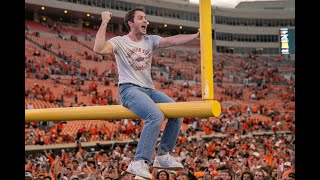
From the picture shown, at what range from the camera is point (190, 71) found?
35.2m

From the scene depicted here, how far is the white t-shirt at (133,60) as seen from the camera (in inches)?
154

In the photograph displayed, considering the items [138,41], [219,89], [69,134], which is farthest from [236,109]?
[138,41]

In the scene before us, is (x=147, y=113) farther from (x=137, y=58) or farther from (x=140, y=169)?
(x=137, y=58)

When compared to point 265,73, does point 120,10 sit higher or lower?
Result: higher

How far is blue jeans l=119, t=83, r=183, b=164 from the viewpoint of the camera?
11.8 ft

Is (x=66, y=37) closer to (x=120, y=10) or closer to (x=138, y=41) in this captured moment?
(x=120, y=10)

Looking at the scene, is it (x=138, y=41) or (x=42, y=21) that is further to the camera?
(x=42, y=21)

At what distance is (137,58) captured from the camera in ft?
12.9

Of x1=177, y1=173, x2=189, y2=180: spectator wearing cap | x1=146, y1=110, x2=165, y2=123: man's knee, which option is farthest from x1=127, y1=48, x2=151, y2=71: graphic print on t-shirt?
x1=177, y1=173, x2=189, y2=180: spectator wearing cap

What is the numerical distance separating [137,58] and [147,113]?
0.55m

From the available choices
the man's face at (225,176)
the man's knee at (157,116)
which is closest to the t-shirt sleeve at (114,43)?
the man's knee at (157,116)

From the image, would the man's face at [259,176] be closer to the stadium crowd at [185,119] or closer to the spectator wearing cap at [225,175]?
the stadium crowd at [185,119]
